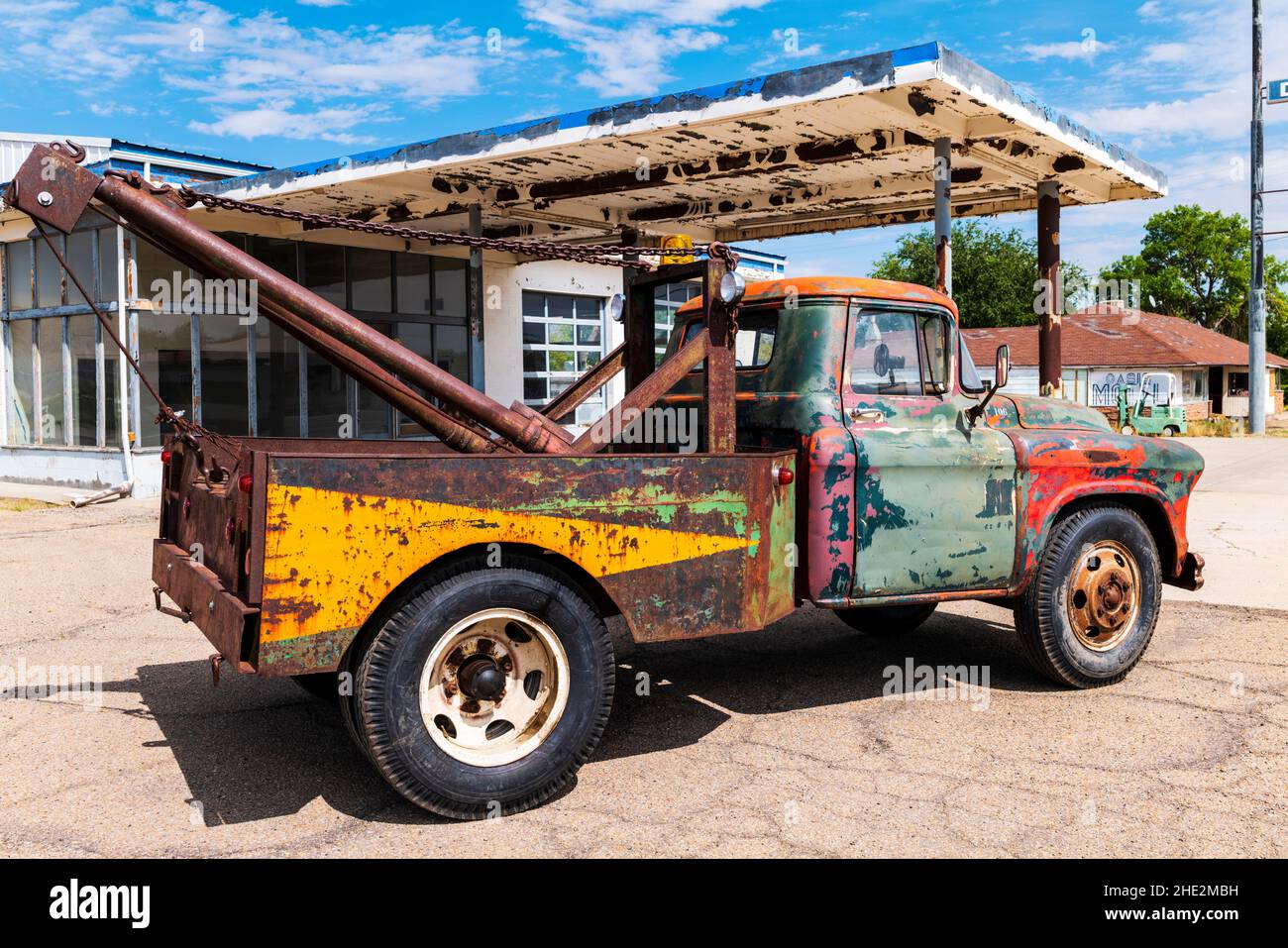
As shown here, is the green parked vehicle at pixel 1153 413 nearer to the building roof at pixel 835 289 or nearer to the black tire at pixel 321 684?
the building roof at pixel 835 289

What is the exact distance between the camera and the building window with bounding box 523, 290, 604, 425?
20.6 metres

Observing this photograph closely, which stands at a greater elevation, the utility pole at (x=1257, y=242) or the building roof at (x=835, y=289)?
the utility pole at (x=1257, y=242)

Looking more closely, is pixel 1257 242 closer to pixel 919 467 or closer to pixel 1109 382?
pixel 1109 382

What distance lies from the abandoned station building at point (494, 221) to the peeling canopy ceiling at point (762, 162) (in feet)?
0.10

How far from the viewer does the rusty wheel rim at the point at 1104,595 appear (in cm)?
552

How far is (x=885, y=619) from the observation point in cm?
688

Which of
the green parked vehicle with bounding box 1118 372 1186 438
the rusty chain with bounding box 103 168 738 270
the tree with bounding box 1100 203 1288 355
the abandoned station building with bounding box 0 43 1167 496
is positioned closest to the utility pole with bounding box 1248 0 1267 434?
the green parked vehicle with bounding box 1118 372 1186 438

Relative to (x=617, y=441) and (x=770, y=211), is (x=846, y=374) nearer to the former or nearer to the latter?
(x=617, y=441)

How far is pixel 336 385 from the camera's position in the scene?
58.6 ft

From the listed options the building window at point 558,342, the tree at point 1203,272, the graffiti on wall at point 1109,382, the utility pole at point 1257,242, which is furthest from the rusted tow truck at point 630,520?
the tree at point 1203,272

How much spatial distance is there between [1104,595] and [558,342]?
1638cm

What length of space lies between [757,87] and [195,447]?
592cm

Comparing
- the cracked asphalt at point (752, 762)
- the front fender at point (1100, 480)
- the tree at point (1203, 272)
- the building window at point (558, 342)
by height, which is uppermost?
the tree at point (1203, 272)

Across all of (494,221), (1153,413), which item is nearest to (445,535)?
(494,221)
